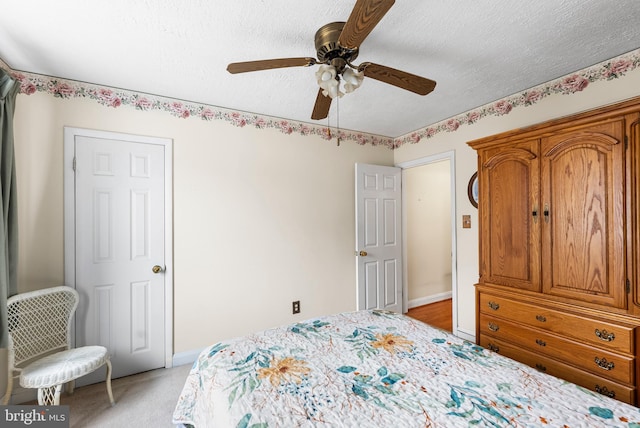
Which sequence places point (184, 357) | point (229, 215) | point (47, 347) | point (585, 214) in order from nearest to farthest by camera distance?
point (585, 214) < point (47, 347) < point (184, 357) < point (229, 215)

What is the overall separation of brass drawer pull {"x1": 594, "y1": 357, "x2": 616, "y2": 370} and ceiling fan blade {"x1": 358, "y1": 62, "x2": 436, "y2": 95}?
5.99 ft

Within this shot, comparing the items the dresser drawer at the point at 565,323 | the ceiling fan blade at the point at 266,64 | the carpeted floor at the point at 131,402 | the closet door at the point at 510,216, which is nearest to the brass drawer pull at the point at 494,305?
the dresser drawer at the point at 565,323

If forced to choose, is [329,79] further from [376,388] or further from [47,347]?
[47,347]

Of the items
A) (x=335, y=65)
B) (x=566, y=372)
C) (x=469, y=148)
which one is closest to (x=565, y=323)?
(x=566, y=372)

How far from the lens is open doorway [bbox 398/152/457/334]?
4402 millimetres

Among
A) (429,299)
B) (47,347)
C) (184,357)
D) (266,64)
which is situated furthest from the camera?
(429,299)

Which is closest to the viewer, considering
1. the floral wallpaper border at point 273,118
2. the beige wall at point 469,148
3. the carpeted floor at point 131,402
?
the carpeted floor at point 131,402

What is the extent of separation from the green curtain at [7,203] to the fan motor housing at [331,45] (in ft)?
6.35

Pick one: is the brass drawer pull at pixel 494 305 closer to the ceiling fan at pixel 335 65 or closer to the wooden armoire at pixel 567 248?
the wooden armoire at pixel 567 248

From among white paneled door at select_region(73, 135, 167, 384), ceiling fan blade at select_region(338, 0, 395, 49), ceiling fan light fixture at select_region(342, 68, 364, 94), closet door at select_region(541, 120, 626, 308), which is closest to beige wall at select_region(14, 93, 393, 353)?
white paneled door at select_region(73, 135, 167, 384)

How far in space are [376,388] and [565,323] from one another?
1.45 meters

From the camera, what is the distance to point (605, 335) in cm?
162

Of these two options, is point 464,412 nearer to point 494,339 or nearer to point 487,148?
point 494,339

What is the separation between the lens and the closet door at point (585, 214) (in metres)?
1.62
